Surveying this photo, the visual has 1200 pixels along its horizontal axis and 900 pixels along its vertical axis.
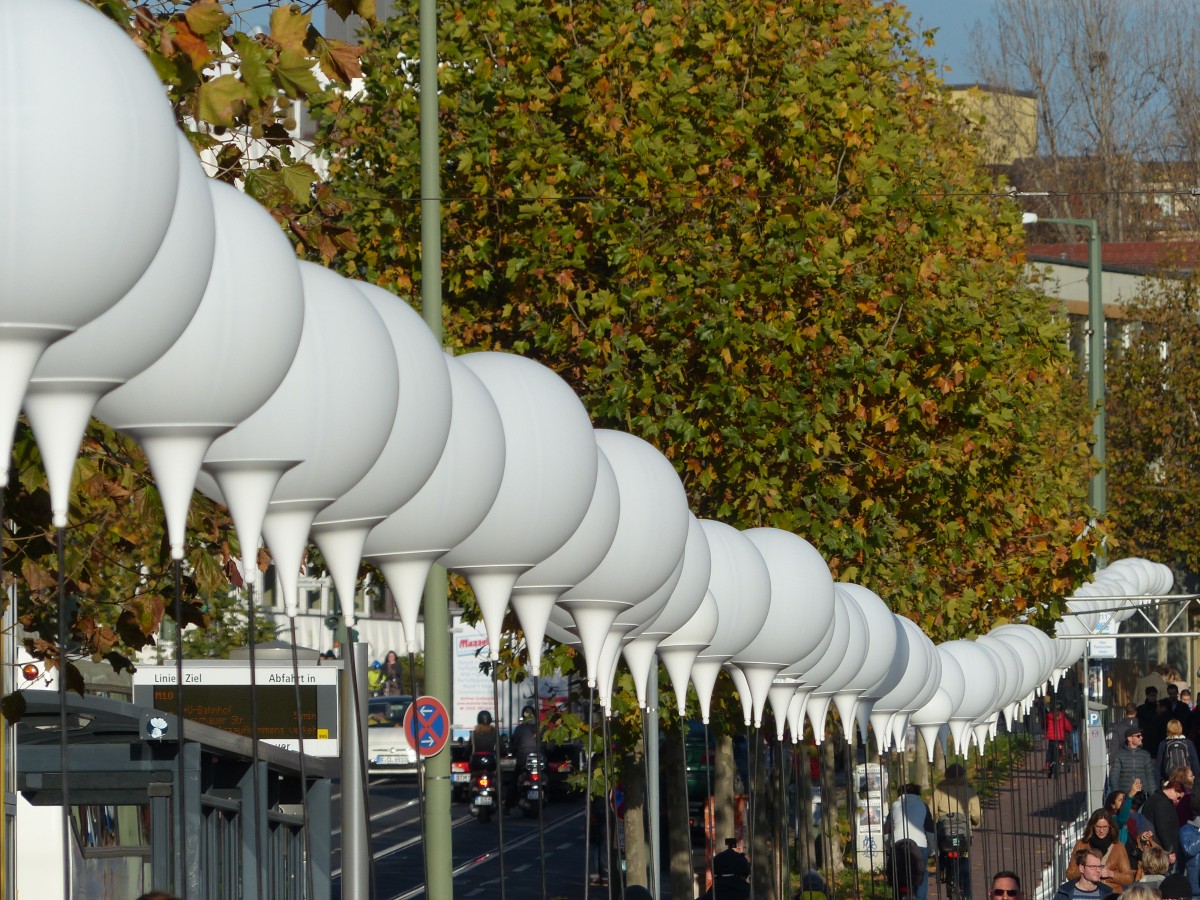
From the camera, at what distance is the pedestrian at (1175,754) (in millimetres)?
22609

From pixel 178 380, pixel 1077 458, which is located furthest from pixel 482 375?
pixel 1077 458

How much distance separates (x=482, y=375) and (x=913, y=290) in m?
13.9

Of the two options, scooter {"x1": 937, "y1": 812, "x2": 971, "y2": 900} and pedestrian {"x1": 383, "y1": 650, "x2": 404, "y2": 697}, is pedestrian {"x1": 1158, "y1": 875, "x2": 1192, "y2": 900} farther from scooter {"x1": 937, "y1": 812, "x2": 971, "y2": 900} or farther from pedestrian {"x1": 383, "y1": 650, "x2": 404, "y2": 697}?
pedestrian {"x1": 383, "y1": 650, "x2": 404, "y2": 697}

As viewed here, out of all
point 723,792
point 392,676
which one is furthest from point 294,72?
point 392,676

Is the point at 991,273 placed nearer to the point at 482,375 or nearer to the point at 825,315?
the point at 825,315

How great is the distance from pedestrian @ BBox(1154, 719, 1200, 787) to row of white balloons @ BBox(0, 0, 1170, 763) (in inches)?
641

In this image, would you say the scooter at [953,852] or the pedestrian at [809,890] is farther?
the scooter at [953,852]

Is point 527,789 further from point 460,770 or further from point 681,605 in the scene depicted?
point 681,605

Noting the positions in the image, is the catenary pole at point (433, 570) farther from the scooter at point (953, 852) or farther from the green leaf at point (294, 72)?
the green leaf at point (294, 72)

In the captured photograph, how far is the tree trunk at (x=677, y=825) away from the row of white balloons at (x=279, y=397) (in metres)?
10.1

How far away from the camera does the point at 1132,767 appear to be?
22.9m

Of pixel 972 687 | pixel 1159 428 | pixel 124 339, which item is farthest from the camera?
pixel 1159 428

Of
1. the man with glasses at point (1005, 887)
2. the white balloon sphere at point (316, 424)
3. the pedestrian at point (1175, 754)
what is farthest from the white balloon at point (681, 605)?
the pedestrian at point (1175, 754)

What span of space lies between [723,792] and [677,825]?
4.81 meters
